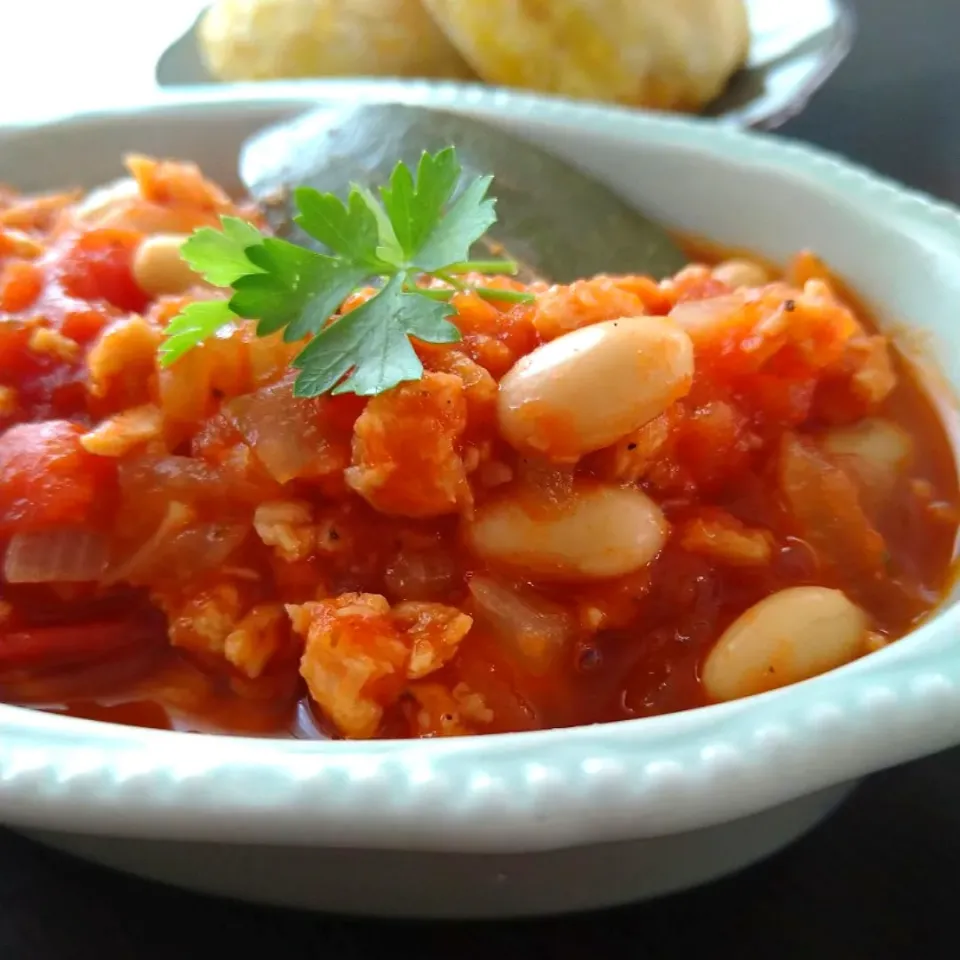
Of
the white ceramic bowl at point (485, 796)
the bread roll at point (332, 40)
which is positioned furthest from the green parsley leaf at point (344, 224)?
the bread roll at point (332, 40)

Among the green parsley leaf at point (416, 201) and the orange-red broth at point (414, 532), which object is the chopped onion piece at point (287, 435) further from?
the green parsley leaf at point (416, 201)

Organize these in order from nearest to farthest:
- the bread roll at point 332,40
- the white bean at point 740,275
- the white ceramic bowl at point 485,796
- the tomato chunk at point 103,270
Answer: the white ceramic bowl at point 485,796 < the tomato chunk at point 103,270 < the white bean at point 740,275 < the bread roll at point 332,40

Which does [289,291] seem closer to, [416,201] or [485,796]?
[416,201]

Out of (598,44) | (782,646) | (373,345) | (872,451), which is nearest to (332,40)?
(598,44)

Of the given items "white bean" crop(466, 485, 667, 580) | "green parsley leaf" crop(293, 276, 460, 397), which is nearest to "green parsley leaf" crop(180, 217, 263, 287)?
"green parsley leaf" crop(293, 276, 460, 397)

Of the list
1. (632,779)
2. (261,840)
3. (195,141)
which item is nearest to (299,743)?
(261,840)

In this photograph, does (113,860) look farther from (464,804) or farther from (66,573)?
(464,804)
